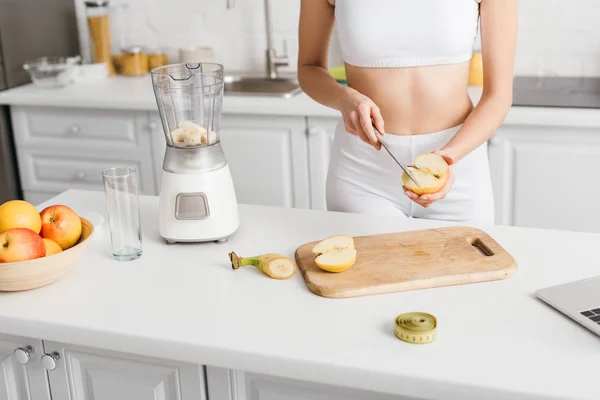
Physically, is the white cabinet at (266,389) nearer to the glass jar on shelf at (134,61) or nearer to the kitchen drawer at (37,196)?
the kitchen drawer at (37,196)

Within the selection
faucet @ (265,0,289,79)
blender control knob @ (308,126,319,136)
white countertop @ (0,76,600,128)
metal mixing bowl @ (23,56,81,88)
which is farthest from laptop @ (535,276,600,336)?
metal mixing bowl @ (23,56,81,88)

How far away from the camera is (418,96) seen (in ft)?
5.92

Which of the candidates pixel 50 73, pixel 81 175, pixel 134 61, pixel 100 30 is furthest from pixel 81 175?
pixel 100 30

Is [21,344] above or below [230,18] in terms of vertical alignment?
below

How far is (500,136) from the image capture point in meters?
2.64

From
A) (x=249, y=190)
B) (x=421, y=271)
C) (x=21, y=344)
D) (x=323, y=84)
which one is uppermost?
(x=323, y=84)

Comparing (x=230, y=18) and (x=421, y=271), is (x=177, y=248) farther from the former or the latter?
(x=230, y=18)

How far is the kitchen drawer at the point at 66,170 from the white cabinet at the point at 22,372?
1720mm

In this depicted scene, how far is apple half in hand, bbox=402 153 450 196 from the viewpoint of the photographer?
4.75 feet

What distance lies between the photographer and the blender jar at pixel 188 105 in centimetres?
154

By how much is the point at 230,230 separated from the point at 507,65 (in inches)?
27.5

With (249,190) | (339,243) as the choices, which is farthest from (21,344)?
(249,190)

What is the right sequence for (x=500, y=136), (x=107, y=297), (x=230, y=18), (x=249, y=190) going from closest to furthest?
(x=107, y=297) < (x=500, y=136) < (x=249, y=190) < (x=230, y=18)

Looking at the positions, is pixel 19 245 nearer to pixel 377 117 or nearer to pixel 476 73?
pixel 377 117
